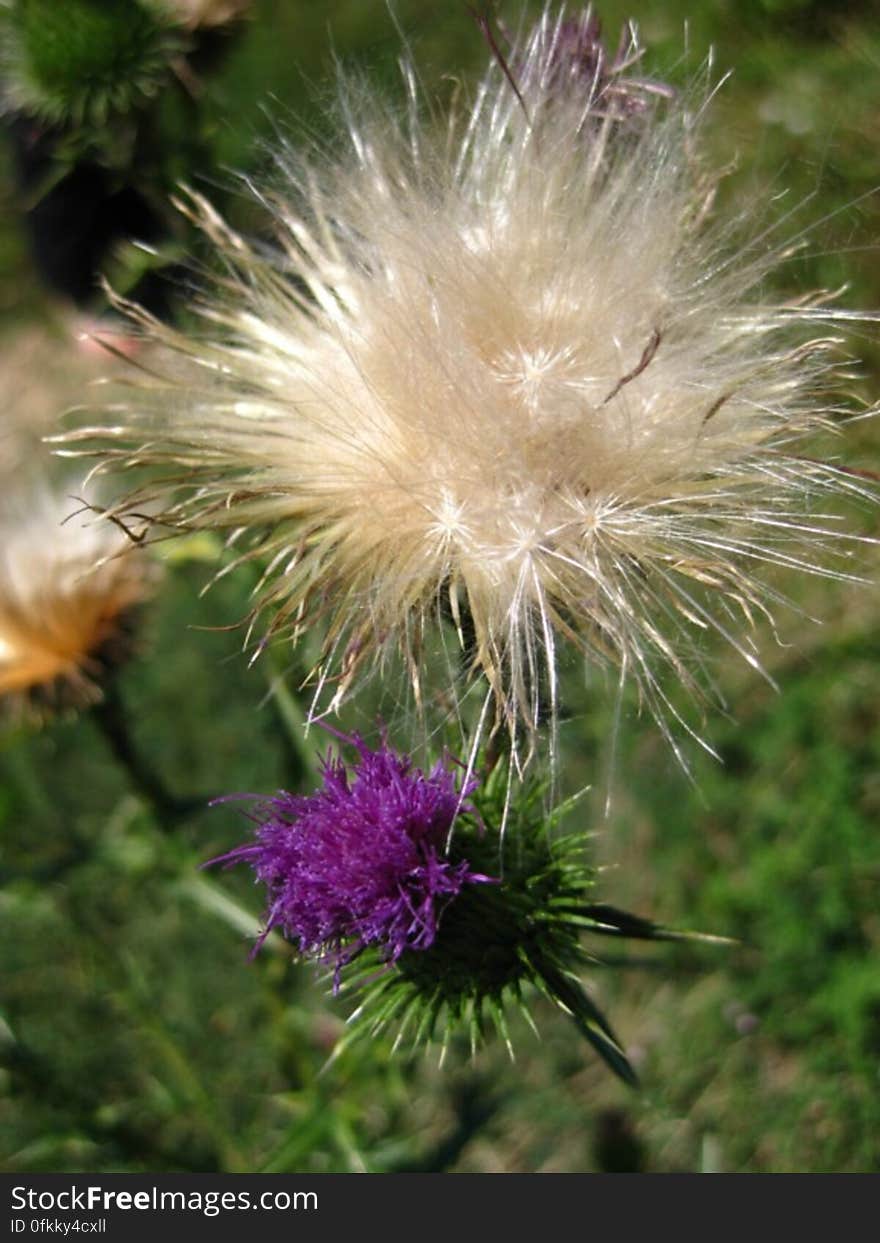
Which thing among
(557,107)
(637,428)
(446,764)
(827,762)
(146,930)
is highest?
(557,107)

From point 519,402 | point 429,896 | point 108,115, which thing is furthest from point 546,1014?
point 108,115

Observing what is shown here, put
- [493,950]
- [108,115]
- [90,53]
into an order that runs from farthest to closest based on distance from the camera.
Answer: [108,115]
[90,53]
[493,950]

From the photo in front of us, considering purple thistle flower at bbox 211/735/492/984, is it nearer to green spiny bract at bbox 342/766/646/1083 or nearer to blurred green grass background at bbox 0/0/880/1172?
green spiny bract at bbox 342/766/646/1083

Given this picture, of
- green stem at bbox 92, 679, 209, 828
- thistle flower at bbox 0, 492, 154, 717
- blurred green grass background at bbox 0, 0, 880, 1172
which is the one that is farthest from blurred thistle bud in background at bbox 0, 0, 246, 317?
green stem at bbox 92, 679, 209, 828

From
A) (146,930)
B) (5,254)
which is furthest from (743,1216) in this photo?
(5,254)

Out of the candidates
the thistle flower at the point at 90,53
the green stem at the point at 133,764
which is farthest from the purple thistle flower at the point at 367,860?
the thistle flower at the point at 90,53

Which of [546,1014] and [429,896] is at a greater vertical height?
[429,896]

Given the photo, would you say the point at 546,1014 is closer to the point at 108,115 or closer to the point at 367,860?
the point at 367,860

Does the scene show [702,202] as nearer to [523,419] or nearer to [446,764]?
[523,419]
